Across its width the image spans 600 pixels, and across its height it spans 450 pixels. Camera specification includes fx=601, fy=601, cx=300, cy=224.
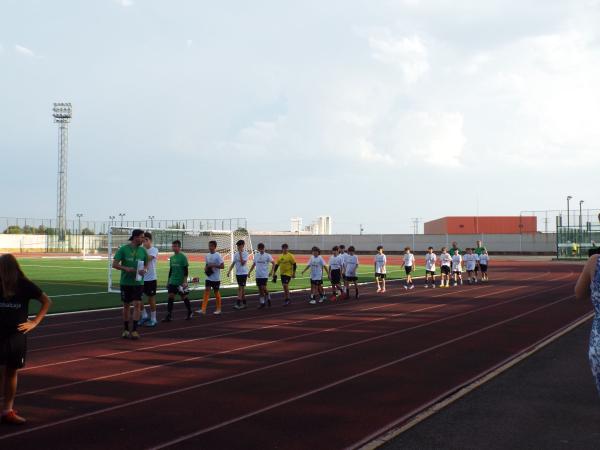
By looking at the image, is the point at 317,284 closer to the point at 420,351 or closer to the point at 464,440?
the point at 420,351

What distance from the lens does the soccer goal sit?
23281 millimetres

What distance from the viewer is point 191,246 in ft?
171

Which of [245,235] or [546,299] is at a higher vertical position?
[245,235]

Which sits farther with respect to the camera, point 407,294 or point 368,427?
point 407,294

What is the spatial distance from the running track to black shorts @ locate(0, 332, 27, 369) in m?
0.62

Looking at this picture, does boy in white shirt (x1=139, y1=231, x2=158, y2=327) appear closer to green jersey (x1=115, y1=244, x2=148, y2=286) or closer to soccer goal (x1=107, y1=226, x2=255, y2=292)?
soccer goal (x1=107, y1=226, x2=255, y2=292)

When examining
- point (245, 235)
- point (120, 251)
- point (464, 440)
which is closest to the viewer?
point (464, 440)

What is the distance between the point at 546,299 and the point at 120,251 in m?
13.6

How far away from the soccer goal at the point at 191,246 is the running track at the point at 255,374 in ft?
14.2

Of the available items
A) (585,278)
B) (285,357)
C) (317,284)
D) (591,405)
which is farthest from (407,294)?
(585,278)

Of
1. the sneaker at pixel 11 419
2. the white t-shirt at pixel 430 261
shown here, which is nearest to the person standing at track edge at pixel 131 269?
the sneaker at pixel 11 419

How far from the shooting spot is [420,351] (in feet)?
31.2

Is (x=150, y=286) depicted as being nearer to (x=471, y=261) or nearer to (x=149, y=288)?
(x=149, y=288)

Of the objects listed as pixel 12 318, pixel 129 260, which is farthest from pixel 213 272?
pixel 12 318
